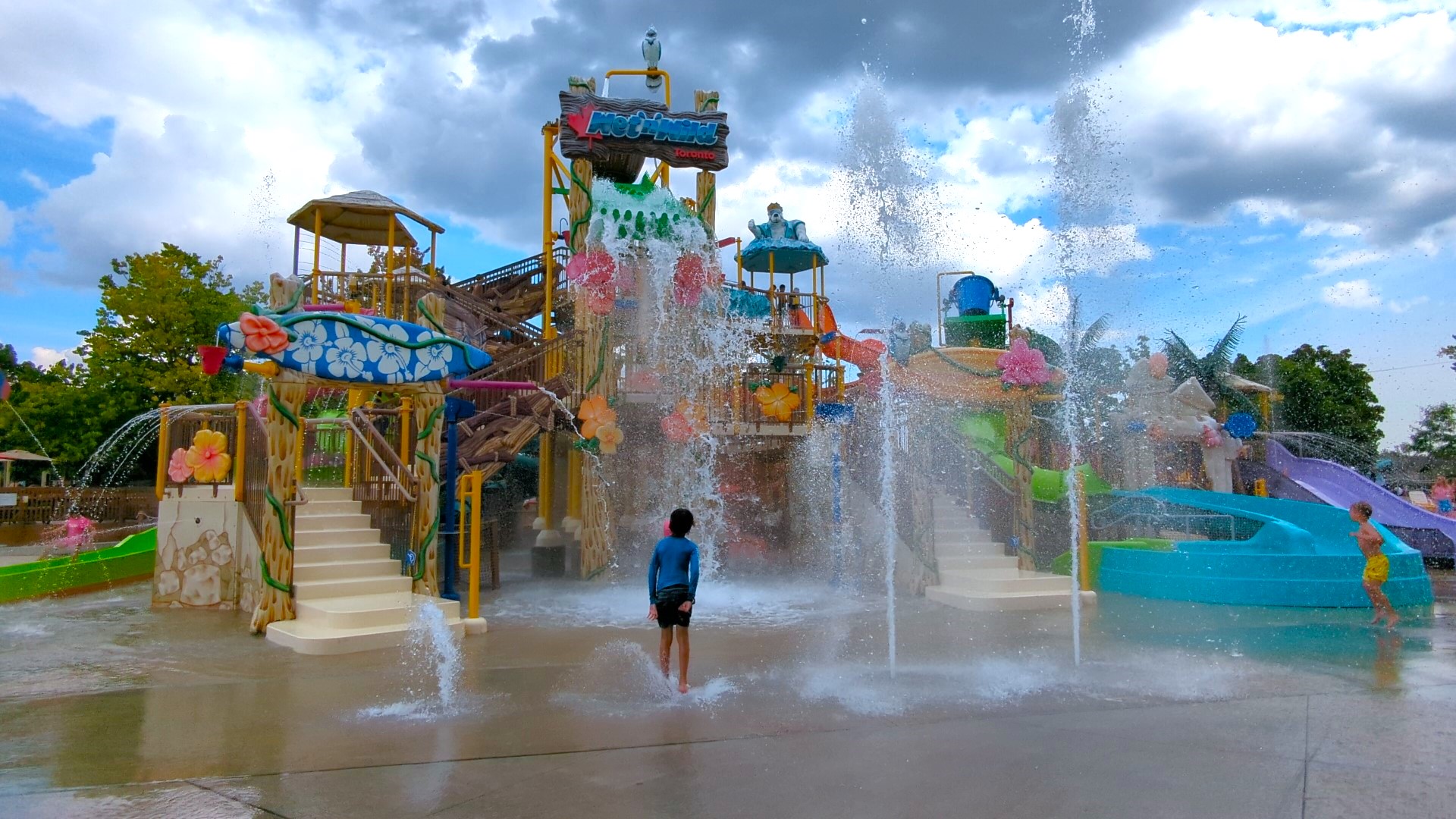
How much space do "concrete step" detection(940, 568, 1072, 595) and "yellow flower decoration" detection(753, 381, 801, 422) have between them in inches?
160

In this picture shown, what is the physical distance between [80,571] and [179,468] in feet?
11.2

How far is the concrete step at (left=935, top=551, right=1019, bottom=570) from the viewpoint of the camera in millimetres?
12289

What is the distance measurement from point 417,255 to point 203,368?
13.7m

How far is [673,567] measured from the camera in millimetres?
6473

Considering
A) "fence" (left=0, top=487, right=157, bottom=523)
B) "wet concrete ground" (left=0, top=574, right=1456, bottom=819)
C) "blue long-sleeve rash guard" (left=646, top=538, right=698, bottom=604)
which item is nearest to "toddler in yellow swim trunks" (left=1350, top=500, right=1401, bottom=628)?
"wet concrete ground" (left=0, top=574, right=1456, bottom=819)

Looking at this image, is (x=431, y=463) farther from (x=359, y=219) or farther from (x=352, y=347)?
(x=359, y=219)

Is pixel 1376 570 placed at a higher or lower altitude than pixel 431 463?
lower

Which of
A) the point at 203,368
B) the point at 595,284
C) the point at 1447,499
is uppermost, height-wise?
the point at 595,284

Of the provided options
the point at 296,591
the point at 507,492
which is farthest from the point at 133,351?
the point at 296,591

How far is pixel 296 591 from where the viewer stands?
9.27 metres

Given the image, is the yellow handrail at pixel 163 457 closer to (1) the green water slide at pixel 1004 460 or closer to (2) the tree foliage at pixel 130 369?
(1) the green water slide at pixel 1004 460

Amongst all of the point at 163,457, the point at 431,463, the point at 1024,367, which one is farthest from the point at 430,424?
the point at 1024,367

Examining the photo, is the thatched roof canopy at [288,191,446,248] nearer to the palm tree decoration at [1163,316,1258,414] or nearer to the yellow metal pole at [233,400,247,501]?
the yellow metal pole at [233,400,247,501]

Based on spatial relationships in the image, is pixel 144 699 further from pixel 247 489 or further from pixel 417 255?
pixel 417 255
